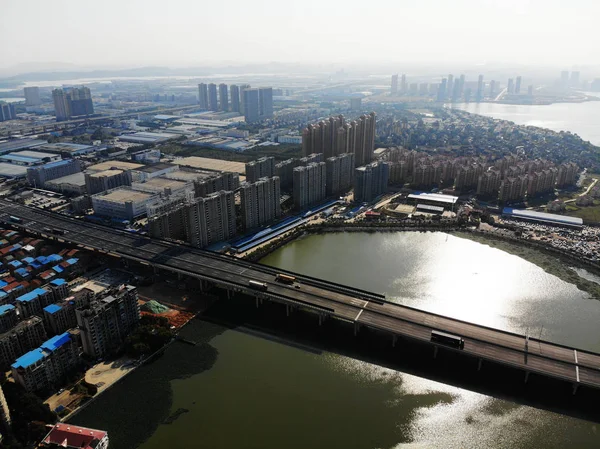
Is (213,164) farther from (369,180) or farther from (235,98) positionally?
(235,98)

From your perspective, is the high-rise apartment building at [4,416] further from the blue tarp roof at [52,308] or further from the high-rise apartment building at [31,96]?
the high-rise apartment building at [31,96]

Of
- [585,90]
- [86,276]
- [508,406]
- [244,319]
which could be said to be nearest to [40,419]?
[244,319]

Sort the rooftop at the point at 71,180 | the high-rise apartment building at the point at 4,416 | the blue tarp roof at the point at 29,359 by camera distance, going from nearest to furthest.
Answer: the high-rise apartment building at the point at 4,416 < the blue tarp roof at the point at 29,359 < the rooftop at the point at 71,180

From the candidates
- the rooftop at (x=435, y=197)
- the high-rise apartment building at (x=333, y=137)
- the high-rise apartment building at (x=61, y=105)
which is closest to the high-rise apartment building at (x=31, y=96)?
the high-rise apartment building at (x=61, y=105)

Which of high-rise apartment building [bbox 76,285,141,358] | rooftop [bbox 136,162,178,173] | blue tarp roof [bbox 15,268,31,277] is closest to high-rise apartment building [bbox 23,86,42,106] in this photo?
rooftop [bbox 136,162,178,173]

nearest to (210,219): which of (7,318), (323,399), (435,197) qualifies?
(7,318)

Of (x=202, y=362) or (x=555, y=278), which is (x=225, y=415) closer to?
(x=202, y=362)
